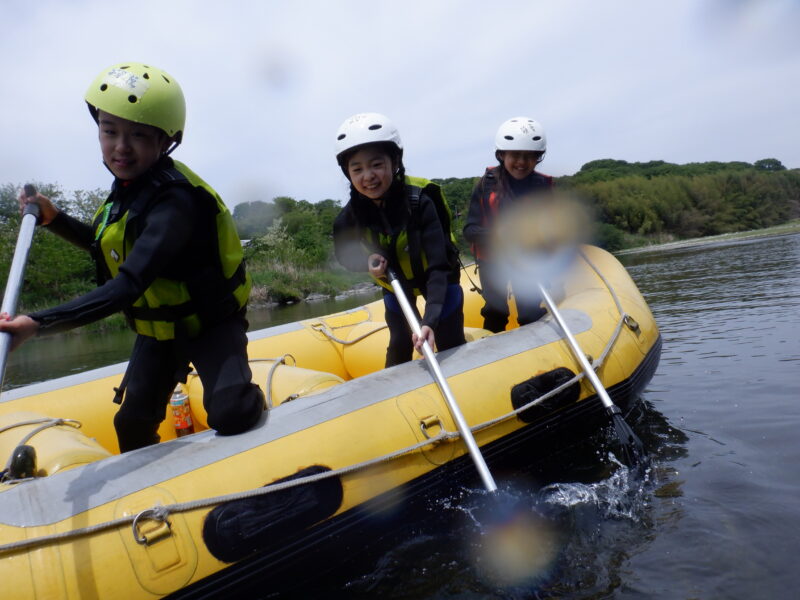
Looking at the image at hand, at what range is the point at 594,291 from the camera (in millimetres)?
4617

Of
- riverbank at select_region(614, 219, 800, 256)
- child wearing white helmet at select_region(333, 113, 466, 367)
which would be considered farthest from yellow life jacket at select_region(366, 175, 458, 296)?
riverbank at select_region(614, 219, 800, 256)

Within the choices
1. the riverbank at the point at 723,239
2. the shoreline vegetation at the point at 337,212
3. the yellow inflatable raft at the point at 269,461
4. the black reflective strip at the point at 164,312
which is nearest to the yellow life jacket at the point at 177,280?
the black reflective strip at the point at 164,312

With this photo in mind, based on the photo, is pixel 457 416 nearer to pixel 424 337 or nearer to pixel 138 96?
pixel 424 337

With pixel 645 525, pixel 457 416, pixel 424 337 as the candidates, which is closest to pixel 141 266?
pixel 424 337

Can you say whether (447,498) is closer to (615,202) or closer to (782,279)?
(782,279)

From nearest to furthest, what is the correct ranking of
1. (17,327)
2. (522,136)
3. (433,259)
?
(17,327)
(433,259)
(522,136)

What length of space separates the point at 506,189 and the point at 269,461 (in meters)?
2.87

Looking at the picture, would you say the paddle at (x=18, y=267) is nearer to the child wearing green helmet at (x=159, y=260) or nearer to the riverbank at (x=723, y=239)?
the child wearing green helmet at (x=159, y=260)

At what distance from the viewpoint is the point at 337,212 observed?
33.9m

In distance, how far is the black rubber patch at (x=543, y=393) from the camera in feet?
10.5

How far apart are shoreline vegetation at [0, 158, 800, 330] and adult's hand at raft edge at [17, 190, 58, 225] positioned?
1925cm

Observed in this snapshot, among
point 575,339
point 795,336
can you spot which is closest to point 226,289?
point 575,339

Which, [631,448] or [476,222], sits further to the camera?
[476,222]

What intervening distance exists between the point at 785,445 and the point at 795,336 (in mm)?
2978
